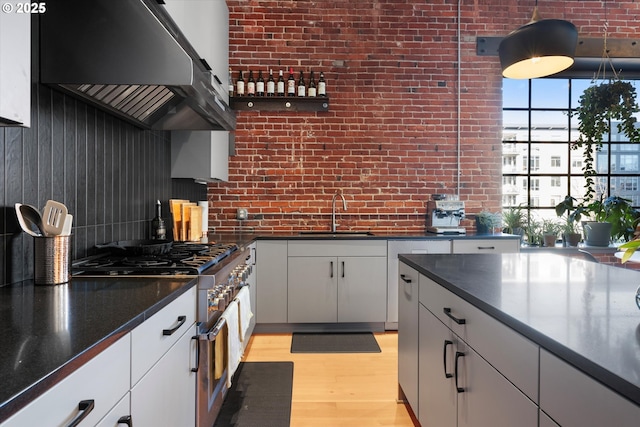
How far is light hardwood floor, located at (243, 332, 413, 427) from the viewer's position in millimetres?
2318

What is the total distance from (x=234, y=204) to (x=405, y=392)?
260cm

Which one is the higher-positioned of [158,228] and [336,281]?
[158,228]

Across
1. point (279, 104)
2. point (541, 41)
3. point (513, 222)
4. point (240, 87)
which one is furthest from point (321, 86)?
point (541, 41)

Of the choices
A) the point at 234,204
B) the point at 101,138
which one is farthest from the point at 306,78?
the point at 101,138

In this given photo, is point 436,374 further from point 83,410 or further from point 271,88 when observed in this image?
point 271,88

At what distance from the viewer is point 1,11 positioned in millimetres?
1016

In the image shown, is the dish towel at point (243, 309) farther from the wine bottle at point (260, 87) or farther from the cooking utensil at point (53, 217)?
the wine bottle at point (260, 87)

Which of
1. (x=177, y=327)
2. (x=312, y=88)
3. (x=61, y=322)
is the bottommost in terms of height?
(x=177, y=327)

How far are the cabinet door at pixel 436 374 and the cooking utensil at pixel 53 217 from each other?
149cm

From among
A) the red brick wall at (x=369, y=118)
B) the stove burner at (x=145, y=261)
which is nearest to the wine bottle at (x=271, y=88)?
the red brick wall at (x=369, y=118)

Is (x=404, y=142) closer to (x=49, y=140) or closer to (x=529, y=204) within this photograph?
(x=529, y=204)

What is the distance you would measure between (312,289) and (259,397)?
1.29 meters

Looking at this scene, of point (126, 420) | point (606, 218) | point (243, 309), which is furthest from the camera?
point (606, 218)

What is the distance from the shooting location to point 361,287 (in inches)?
148
